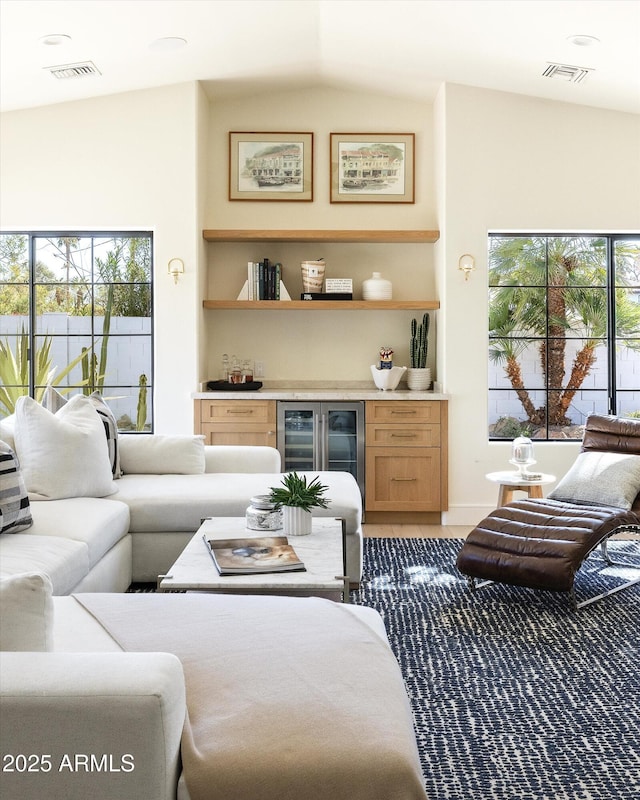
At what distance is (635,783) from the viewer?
2168 millimetres

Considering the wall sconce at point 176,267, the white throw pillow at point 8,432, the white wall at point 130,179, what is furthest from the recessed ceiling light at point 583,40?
the white throw pillow at point 8,432

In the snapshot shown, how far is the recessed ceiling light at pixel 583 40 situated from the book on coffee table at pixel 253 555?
3.21 metres

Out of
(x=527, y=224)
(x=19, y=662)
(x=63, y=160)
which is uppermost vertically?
(x=63, y=160)

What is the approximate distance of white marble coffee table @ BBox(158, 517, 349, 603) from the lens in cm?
263

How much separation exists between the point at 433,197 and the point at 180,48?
81.4 inches

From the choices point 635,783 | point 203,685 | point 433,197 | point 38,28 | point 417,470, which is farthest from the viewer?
point 433,197

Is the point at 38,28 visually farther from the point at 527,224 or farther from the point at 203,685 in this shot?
the point at 203,685

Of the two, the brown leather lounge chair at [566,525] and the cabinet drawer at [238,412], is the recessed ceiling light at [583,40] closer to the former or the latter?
the brown leather lounge chair at [566,525]

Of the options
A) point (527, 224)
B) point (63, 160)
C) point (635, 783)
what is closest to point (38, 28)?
point (63, 160)

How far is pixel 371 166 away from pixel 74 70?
2147 millimetres

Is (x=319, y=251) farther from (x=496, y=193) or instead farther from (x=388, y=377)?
(x=496, y=193)

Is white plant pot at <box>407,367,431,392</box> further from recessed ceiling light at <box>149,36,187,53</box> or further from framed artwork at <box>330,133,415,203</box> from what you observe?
recessed ceiling light at <box>149,36,187,53</box>

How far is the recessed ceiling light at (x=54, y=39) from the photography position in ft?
14.7

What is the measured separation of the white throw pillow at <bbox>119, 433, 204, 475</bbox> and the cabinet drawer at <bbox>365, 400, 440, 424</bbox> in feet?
4.65
